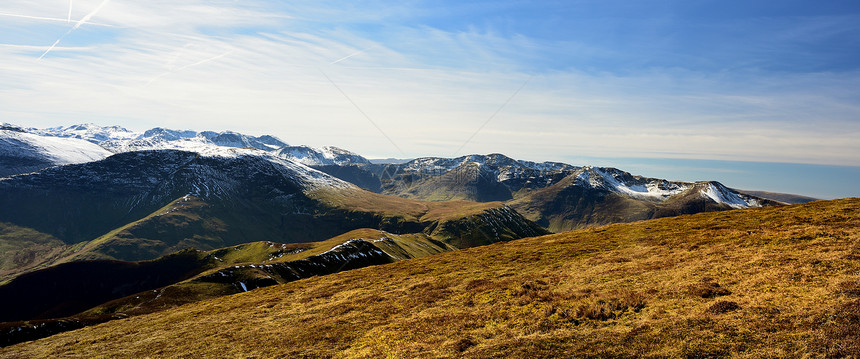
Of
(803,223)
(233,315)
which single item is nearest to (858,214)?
(803,223)

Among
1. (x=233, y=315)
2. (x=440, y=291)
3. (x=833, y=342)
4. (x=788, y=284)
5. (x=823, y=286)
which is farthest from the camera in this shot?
(x=233, y=315)

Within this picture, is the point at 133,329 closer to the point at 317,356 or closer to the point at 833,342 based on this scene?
the point at 317,356

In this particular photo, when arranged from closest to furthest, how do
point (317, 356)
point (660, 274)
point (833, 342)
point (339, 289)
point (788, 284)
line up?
point (833, 342) < point (788, 284) < point (317, 356) < point (660, 274) < point (339, 289)

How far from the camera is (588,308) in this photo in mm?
25250

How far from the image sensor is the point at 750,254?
31891 mm

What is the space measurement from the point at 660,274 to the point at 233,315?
47015mm

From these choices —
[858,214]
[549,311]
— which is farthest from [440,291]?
[858,214]

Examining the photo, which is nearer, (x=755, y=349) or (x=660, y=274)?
(x=755, y=349)

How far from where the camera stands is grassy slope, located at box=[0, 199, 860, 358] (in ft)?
63.6

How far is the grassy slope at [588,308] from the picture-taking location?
763 inches


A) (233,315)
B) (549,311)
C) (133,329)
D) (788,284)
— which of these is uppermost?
(788,284)

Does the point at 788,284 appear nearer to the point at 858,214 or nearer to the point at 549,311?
the point at 549,311

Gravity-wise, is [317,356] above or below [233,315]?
above

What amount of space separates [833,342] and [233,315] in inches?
2037
